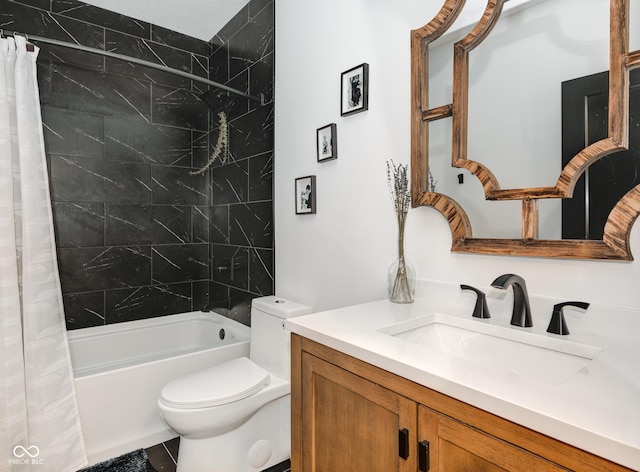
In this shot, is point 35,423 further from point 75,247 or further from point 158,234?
point 158,234

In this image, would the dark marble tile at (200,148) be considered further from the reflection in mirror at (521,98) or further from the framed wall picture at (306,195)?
the reflection in mirror at (521,98)

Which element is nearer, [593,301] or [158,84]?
[593,301]

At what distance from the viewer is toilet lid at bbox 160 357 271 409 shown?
5.13 feet

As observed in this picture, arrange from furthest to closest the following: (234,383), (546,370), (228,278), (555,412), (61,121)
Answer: (228,278) < (61,121) < (234,383) < (546,370) < (555,412)

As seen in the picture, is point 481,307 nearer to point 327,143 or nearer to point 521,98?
point 521,98

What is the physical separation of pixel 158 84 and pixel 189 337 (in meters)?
1.91

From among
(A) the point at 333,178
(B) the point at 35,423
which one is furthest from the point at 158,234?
(A) the point at 333,178

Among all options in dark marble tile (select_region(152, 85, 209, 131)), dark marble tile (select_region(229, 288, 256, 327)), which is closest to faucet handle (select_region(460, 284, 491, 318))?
dark marble tile (select_region(229, 288, 256, 327))

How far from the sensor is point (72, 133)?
8.07ft

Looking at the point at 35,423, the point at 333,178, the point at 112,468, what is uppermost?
the point at 333,178

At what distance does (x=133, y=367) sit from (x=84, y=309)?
31.2 inches

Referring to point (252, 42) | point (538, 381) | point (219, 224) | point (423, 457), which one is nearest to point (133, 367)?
point (219, 224)

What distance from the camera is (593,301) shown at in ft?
3.39

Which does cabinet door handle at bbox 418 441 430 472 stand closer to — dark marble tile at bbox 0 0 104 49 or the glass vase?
the glass vase
